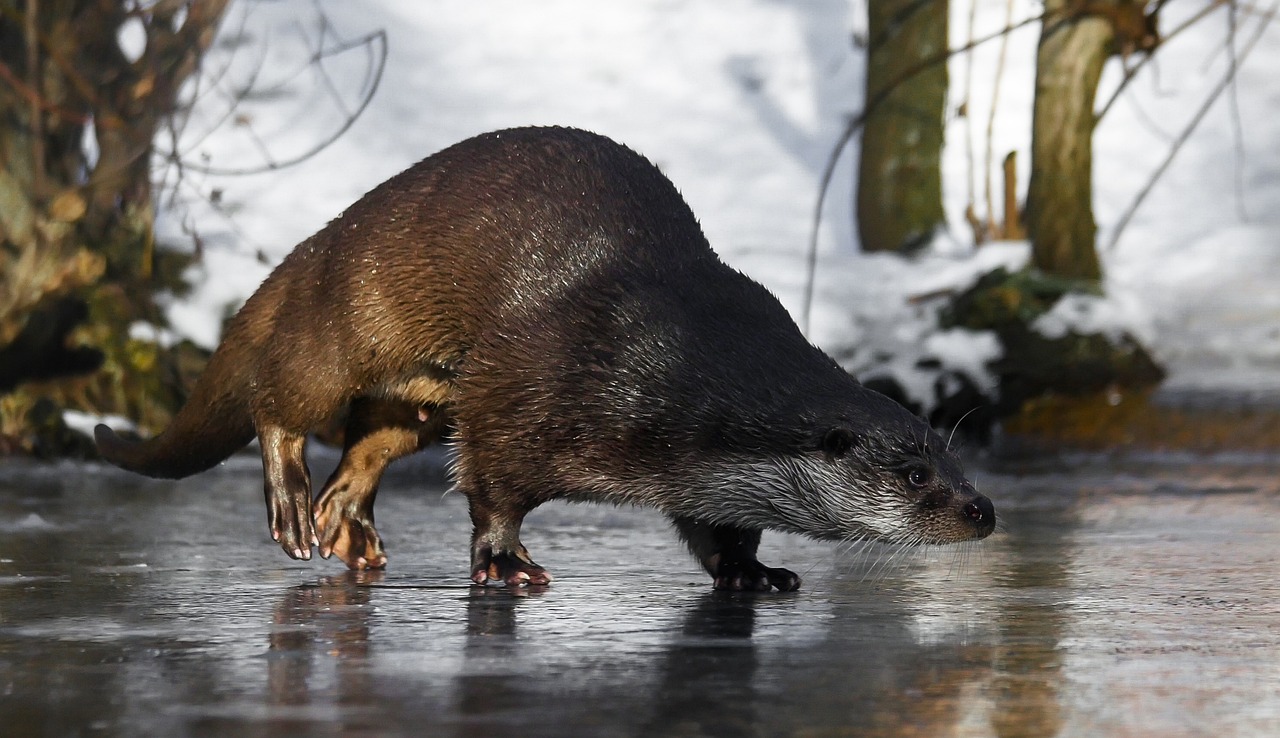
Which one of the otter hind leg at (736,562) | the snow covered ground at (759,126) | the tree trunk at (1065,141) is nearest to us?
the otter hind leg at (736,562)

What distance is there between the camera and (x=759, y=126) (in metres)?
14.3

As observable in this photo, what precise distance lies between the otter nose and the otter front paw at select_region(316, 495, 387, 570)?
1.38 metres

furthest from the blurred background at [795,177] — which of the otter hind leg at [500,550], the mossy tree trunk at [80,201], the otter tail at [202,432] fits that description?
the otter tail at [202,432]

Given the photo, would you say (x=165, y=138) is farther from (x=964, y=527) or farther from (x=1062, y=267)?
(x=964, y=527)

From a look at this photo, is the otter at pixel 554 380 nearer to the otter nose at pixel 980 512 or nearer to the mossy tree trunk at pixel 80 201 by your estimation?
the otter nose at pixel 980 512

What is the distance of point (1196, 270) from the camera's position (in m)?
11.3

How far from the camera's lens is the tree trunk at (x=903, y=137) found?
33.1 feet

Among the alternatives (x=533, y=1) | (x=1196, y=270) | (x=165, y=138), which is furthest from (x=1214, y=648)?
(x=533, y=1)

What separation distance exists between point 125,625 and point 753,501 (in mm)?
1330

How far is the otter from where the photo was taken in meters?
4.14

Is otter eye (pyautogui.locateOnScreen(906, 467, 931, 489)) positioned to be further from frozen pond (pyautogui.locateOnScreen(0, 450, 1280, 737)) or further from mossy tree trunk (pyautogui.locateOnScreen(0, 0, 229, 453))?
mossy tree trunk (pyautogui.locateOnScreen(0, 0, 229, 453))

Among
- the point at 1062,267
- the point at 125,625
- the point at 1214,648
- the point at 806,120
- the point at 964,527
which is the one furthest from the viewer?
the point at 806,120

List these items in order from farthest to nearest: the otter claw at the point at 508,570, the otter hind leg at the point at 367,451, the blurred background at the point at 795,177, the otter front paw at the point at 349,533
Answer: the blurred background at the point at 795,177
the otter hind leg at the point at 367,451
the otter front paw at the point at 349,533
the otter claw at the point at 508,570

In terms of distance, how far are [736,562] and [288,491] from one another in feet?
3.84
